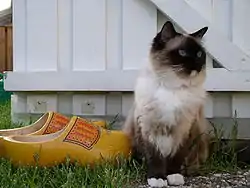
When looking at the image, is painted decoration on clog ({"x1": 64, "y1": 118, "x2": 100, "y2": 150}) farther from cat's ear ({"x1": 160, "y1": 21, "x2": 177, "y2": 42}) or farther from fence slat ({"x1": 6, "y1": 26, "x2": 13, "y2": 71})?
fence slat ({"x1": 6, "y1": 26, "x2": 13, "y2": 71})

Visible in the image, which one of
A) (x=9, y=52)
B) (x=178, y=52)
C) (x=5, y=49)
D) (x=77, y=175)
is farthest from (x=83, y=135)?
(x=5, y=49)

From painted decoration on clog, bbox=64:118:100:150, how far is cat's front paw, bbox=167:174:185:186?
0.42 m

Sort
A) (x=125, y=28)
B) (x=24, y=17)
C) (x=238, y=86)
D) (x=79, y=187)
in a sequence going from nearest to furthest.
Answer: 1. (x=79, y=187)
2. (x=238, y=86)
3. (x=125, y=28)
4. (x=24, y=17)

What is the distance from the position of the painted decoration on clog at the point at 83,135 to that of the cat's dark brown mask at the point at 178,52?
0.50 m

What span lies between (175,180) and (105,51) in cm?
107

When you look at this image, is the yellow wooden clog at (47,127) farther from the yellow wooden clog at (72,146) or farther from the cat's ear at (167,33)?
the cat's ear at (167,33)

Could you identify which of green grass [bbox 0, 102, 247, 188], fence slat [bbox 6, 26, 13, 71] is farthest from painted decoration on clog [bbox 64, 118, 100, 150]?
fence slat [bbox 6, 26, 13, 71]

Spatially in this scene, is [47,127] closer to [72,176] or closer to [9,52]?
[72,176]

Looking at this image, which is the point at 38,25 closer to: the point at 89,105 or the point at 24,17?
Answer: the point at 24,17

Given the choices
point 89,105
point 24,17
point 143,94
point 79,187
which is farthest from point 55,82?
point 79,187

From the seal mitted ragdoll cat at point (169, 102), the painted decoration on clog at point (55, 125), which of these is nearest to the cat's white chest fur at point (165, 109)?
the seal mitted ragdoll cat at point (169, 102)

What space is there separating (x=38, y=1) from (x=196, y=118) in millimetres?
1353

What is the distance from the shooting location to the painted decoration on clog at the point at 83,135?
2236 mm

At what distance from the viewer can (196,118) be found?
83.4 inches
